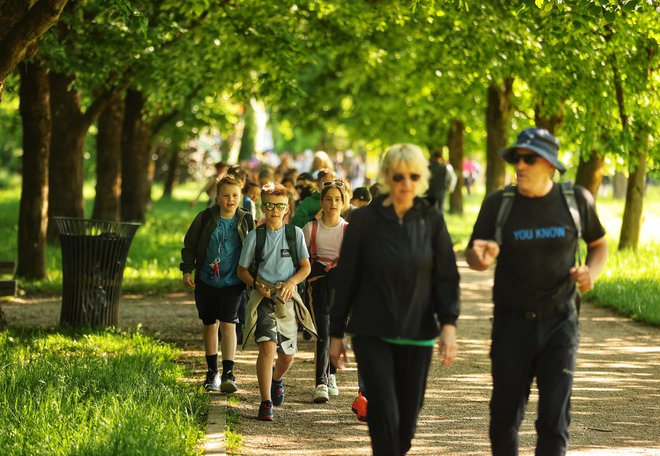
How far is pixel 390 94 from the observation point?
124 feet

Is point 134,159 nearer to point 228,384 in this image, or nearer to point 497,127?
point 497,127

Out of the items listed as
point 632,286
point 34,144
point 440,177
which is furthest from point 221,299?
point 440,177

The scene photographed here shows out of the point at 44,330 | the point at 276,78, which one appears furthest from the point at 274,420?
the point at 276,78

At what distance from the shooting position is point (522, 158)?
6.16 metres

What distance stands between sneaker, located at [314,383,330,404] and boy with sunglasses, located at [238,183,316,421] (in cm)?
65

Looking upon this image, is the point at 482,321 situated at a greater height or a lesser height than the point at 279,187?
lesser

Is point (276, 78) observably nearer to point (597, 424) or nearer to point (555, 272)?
point (597, 424)

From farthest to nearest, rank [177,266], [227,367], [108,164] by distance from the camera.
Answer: [108,164] → [177,266] → [227,367]

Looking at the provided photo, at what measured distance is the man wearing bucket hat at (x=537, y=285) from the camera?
6.12 meters

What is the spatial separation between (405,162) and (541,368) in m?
1.19

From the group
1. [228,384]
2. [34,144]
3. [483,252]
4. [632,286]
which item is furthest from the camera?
[34,144]

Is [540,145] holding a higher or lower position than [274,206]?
higher

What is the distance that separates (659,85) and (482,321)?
18.9ft

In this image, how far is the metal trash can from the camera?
43.4 ft
